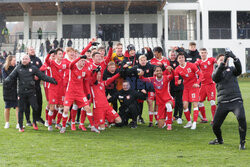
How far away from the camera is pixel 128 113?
10688mm

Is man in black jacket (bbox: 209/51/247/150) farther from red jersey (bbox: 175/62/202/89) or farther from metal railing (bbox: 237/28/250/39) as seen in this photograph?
metal railing (bbox: 237/28/250/39)

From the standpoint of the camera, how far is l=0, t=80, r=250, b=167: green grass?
6.53 m

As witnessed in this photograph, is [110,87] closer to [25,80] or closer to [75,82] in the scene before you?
[75,82]

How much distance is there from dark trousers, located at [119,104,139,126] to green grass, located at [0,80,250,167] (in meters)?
0.53

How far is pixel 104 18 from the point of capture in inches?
1678

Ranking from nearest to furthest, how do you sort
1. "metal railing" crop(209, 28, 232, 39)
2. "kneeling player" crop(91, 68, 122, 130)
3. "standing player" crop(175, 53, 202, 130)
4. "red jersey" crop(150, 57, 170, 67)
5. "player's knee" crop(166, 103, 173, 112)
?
"kneeling player" crop(91, 68, 122, 130)
"player's knee" crop(166, 103, 173, 112)
"standing player" crop(175, 53, 202, 130)
"red jersey" crop(150, 57, 170, 67)
"metal railing" crop(209, 28, 232, 39)

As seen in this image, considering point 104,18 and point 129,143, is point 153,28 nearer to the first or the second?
point 104,18

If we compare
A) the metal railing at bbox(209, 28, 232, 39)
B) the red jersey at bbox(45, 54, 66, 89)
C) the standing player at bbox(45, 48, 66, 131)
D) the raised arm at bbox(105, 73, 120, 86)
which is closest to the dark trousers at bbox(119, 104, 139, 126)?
the raised arm at bbox(105, 73, 120, 86)

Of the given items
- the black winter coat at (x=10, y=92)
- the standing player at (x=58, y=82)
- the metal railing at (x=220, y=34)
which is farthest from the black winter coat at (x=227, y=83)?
the metal railing at (x=220, y=34)

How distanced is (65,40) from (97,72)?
1244 inches

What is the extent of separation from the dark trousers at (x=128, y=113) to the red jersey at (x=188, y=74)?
1313mm

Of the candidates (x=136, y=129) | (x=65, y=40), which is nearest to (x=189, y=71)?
(x=136, y=129)

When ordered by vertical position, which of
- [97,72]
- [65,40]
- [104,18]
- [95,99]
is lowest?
[95,99]

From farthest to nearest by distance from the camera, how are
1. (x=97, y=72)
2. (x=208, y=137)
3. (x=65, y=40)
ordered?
(x=65, y=40)
(x=97, y=72)
(x=208, y=137)
